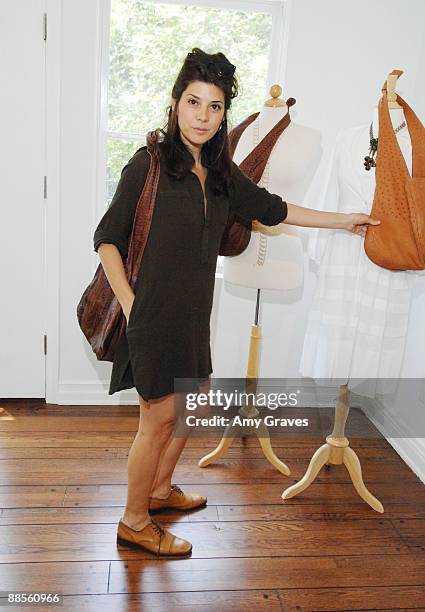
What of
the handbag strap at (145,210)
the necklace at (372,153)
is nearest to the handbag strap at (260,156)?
the necklace at (372,153)

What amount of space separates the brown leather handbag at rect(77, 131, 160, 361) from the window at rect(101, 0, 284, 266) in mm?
1184

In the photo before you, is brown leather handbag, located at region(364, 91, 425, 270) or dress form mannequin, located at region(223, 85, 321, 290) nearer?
brown leather handbag, located at region(364, 91, 425, 270)

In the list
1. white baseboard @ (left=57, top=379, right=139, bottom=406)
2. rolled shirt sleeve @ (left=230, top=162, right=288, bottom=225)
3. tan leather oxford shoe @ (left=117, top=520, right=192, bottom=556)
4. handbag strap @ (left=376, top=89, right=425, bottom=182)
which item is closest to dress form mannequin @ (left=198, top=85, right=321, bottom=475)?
rolled shirt sleeve @ (left=230, top=162, right=288, bottom=225)

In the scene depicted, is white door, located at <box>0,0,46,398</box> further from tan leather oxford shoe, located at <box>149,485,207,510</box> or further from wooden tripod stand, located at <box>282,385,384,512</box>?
wooden tripod stand, located at <box>282,385,384,512</box>

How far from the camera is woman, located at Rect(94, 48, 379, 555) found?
159 cm

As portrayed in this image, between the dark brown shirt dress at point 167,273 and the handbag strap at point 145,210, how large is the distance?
0.01 meters

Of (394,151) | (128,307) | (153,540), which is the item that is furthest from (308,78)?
(153,540)

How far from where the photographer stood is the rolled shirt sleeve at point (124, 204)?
1.58 m

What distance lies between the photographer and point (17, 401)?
302cm

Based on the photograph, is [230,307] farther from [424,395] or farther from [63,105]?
[63,105]

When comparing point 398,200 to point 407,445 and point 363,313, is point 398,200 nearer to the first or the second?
point 363,313

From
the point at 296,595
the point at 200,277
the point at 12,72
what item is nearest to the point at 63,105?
the point at 12,72

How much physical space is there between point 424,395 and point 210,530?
1.16 m

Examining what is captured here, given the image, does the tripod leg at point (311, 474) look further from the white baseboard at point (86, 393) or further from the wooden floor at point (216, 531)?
the white baseboard at point (86, 393)
